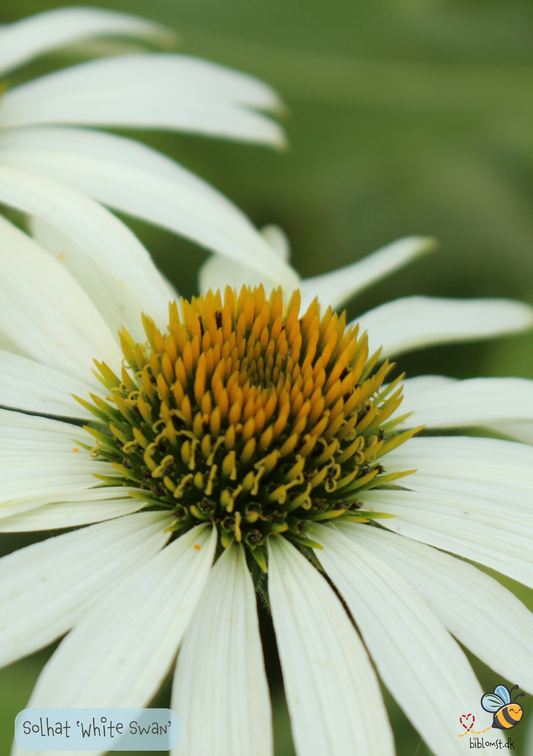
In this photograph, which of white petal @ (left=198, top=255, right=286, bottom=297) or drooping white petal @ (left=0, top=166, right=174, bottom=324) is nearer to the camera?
drooping white petal @ (left=0, top=166, right=174, bottom=324)

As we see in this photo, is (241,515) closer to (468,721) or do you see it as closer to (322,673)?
(322,673)

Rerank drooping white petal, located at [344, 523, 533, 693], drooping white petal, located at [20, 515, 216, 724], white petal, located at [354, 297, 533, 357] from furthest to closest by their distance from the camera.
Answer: white petal, located at [354, 297, 533, 357]
drooping white petal, located at [344, 523, 533, 693]
drooping white petal, located at [20, 515, 216, 724]

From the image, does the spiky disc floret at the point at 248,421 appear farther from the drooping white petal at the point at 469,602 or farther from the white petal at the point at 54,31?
the white petal at the point at 54,31

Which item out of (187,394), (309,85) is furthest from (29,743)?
(309,85)

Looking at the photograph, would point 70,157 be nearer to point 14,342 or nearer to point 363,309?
point 14,342

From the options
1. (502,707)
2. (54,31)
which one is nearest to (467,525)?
(502,707)

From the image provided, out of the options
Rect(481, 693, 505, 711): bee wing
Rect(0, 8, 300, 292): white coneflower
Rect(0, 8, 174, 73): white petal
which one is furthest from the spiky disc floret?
Rect(0, 8, 174, 73): white petal

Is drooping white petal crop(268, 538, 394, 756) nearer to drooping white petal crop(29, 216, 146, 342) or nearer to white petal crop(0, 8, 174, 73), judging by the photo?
drooping white petal crop(29, 216, 146, 342)
